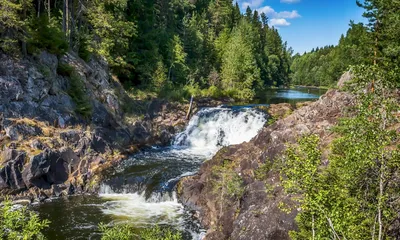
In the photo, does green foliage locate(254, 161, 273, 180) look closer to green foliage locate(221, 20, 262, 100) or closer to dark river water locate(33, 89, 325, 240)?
dark river water locate(33, 89, 325, 240)

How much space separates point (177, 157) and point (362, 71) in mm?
20571

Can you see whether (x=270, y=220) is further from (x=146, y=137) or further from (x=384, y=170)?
(x=146, y=137)

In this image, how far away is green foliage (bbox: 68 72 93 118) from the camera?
24.3 m

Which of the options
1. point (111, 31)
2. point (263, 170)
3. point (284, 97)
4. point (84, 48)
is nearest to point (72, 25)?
point (84, 48)

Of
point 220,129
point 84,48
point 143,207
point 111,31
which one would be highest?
point 111,31

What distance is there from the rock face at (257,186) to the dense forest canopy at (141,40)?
49.9 feet

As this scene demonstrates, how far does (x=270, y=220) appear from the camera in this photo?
11.3 m

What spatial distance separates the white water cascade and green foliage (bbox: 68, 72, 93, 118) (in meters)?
5.10

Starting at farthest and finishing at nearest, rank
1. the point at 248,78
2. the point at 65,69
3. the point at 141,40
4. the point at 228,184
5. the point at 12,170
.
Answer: the point at 248,78
the point at 141,40
the point at 65,69
the point at 12,170
the point at 228,184

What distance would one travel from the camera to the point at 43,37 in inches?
943

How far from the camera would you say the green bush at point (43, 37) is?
2314 cm

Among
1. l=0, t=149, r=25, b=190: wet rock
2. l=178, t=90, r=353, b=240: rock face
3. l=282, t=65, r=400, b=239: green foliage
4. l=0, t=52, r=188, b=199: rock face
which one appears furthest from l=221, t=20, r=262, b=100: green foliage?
l=282, t=65, r=400, b=239: green foliage

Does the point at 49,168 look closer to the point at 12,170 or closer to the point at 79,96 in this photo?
the point at 12,170

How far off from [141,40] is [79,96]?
733 inches
